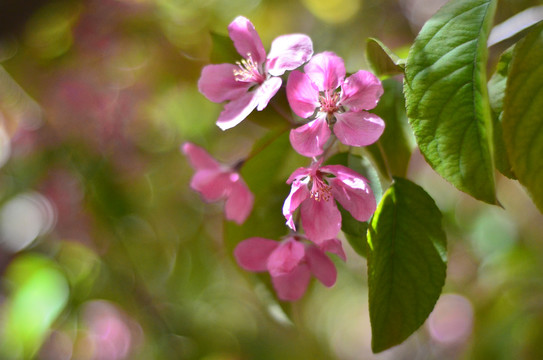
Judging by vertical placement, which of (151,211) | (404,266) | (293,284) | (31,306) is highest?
(404,266)

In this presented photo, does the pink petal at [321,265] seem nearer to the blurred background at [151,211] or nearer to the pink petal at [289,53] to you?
the pink petal at [289,53]

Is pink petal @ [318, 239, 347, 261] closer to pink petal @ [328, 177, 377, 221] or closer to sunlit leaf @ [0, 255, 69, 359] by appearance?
pink petal @ [328, 177, 377, 221]

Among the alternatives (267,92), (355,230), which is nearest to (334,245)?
(355,230)

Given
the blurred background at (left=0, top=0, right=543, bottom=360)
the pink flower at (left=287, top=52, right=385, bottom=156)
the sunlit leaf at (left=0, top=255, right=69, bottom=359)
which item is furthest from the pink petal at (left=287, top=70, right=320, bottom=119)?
the sunlit leaf at (left=0, top=255, right=69, bottom=359)

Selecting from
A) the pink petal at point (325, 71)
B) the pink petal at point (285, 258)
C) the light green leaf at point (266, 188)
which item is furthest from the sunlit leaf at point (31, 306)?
the pink petal at point (325, 71)

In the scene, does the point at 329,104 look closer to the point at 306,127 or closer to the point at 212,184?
the point at 306,127

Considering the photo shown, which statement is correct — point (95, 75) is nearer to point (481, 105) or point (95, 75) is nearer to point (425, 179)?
point (425, 179)

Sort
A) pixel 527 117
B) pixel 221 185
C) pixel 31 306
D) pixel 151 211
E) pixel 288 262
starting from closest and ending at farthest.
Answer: pixel 527 117 → pixel 288 262 → pixel 221 185 → pixel 31 306 → pixel 151 211

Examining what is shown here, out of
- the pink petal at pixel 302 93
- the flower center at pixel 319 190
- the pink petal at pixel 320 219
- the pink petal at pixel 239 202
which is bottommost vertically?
the pink petal at pixel 239 202
